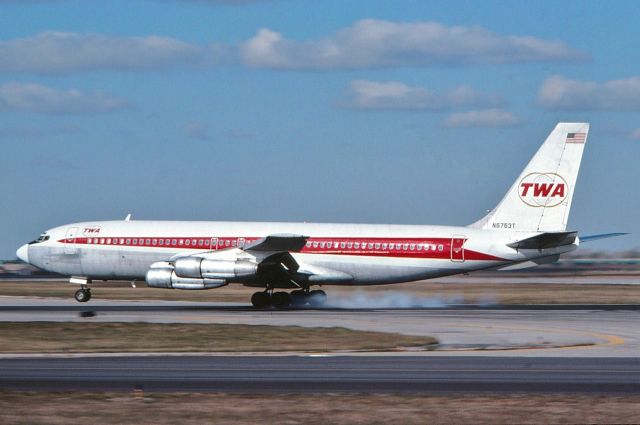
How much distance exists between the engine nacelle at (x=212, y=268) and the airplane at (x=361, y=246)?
0.06 meters

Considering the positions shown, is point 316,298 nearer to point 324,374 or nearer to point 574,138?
point 574,138

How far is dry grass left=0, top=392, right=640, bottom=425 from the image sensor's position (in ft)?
56.5

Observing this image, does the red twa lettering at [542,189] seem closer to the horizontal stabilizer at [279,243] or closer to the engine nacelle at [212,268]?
the horizontal stabilizer at [279,243]

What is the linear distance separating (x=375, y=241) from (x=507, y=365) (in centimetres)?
2582

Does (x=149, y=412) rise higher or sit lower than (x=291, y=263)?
lower

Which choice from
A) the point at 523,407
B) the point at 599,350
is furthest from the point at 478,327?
the point at 523,407

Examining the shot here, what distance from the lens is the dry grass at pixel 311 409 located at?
17.2 m

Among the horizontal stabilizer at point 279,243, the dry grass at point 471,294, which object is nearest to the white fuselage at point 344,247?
the horizontal stabilizer at point 279,243

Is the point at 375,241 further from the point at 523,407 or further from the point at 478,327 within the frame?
the point at 523,407

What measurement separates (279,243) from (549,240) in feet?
39.7

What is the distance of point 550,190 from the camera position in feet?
167

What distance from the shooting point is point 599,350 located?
28953 mm

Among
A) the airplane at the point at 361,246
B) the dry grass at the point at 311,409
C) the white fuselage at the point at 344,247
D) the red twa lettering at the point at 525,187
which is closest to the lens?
the dry grass at the point at 311,409

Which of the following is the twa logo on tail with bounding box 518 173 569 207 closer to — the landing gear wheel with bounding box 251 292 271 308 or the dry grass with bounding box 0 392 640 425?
the landing gear wheel with bounding box 251 292 271 308
